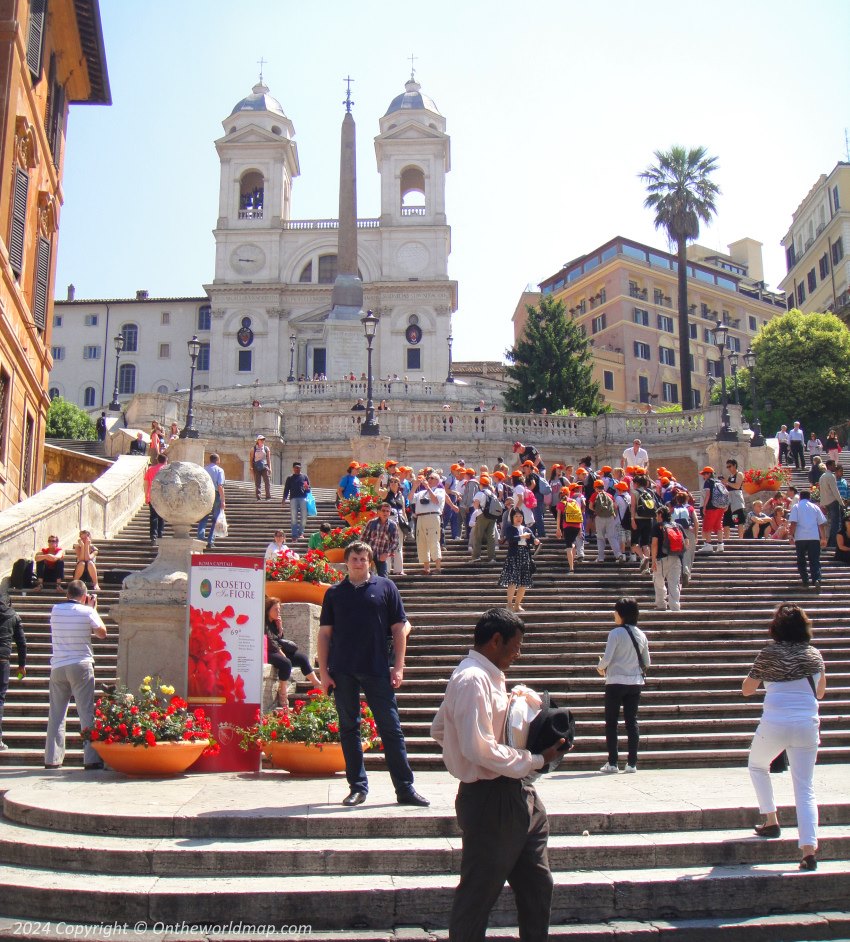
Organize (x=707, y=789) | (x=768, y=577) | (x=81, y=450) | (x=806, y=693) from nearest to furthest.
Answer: (x=806, y=693) → (x=707, y=789) → (x=768, y=577) → (x=81, y=450)

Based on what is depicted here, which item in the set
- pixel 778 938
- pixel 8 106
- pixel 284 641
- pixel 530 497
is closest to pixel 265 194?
pixel 8 106

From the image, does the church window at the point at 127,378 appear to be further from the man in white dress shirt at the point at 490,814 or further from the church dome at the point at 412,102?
the man in white dress shirt at the point at 490,814

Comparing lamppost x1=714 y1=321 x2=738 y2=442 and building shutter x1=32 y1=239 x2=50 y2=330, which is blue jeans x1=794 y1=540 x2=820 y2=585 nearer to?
lamppost x1=714 y1=321 x2=738 y2=442

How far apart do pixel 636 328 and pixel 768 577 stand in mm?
62411

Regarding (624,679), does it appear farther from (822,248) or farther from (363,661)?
(822,248)

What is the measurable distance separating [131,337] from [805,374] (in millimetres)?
53484

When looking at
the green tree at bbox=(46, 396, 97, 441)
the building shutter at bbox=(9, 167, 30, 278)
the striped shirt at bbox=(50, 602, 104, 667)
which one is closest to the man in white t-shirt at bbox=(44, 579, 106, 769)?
the striped shirt at bbox=(50, 602, 104, 667)

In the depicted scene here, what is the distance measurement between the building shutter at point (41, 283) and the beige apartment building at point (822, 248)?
45540mm

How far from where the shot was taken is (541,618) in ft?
45.2

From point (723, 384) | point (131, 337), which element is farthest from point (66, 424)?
point (131, 337)

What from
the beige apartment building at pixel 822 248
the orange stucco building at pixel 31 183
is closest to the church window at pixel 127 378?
the beige apartment building at pixel 822 248

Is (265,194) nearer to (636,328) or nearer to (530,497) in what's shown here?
(636,328)

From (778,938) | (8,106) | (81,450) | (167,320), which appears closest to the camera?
(778,938)

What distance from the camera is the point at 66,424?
142 ft
